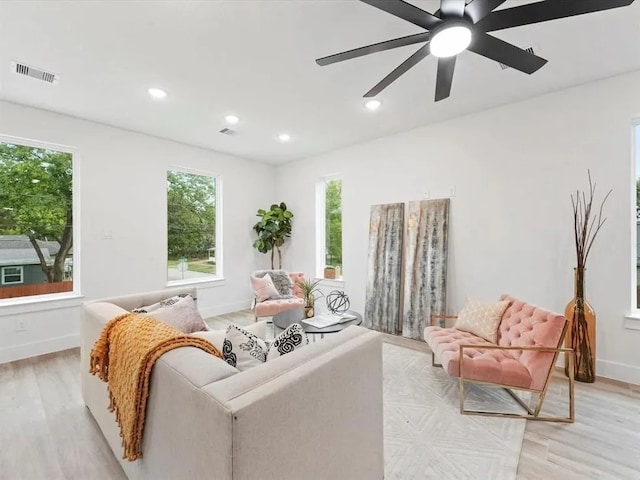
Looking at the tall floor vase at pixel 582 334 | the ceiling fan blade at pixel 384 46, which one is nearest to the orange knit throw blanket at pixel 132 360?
the ceiling fan blade at pixel 384 46

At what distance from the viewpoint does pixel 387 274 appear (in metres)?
Answer: 4.39

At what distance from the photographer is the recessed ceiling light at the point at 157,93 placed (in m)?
3.08

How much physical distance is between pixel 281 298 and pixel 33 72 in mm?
3570

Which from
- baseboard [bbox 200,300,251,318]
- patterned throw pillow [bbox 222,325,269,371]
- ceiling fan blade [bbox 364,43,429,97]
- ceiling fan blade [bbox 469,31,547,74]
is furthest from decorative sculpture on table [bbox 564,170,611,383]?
baseboard [bbox 200,300,251,318]

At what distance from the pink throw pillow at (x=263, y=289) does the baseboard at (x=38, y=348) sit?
2.23 meters

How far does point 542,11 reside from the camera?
5.05 feet

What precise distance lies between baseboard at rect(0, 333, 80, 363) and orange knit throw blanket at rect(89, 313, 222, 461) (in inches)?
107

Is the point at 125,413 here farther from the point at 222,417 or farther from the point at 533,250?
the point at 533,250

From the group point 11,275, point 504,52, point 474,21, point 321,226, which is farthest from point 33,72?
point 321,226

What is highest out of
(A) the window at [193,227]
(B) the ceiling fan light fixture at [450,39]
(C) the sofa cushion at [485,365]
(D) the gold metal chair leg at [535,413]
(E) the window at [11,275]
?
(B) the ceiling fan light fixture at [450,39]

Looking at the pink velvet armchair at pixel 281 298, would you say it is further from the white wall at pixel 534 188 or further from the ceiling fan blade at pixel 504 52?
the ceiling fan blade at pixel 504 52

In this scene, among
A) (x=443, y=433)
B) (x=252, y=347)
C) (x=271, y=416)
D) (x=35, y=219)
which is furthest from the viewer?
(x=35, y=219)

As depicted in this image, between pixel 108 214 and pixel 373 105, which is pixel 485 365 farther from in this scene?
pixel 108 214

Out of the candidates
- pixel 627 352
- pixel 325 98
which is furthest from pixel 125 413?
pixel 627 352
